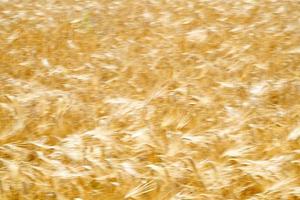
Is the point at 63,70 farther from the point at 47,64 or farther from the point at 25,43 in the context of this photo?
the point at 25,43

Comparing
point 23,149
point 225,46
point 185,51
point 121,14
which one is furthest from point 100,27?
point 23,149

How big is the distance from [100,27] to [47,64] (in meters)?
1.48

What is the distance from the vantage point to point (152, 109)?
9.07 ft

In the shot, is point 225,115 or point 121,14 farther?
point 121,14

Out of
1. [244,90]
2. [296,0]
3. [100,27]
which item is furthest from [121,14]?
[244,90]

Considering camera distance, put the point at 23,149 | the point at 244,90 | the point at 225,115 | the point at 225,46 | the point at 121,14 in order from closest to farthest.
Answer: the point at 23,149, the point at 225,115, the point at 244,90, the point at 225,46, the point at 121,14

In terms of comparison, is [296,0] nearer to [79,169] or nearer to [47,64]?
[47,64]

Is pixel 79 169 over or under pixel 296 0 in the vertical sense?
over

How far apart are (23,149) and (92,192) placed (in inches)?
20.8

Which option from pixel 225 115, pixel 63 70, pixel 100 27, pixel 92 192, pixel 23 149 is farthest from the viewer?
pixel 100 27

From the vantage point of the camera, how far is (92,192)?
2.00 metres

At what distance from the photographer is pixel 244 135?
243cm

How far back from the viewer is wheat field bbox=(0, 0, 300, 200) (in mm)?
2020

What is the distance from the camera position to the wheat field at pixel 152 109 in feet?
6.63
